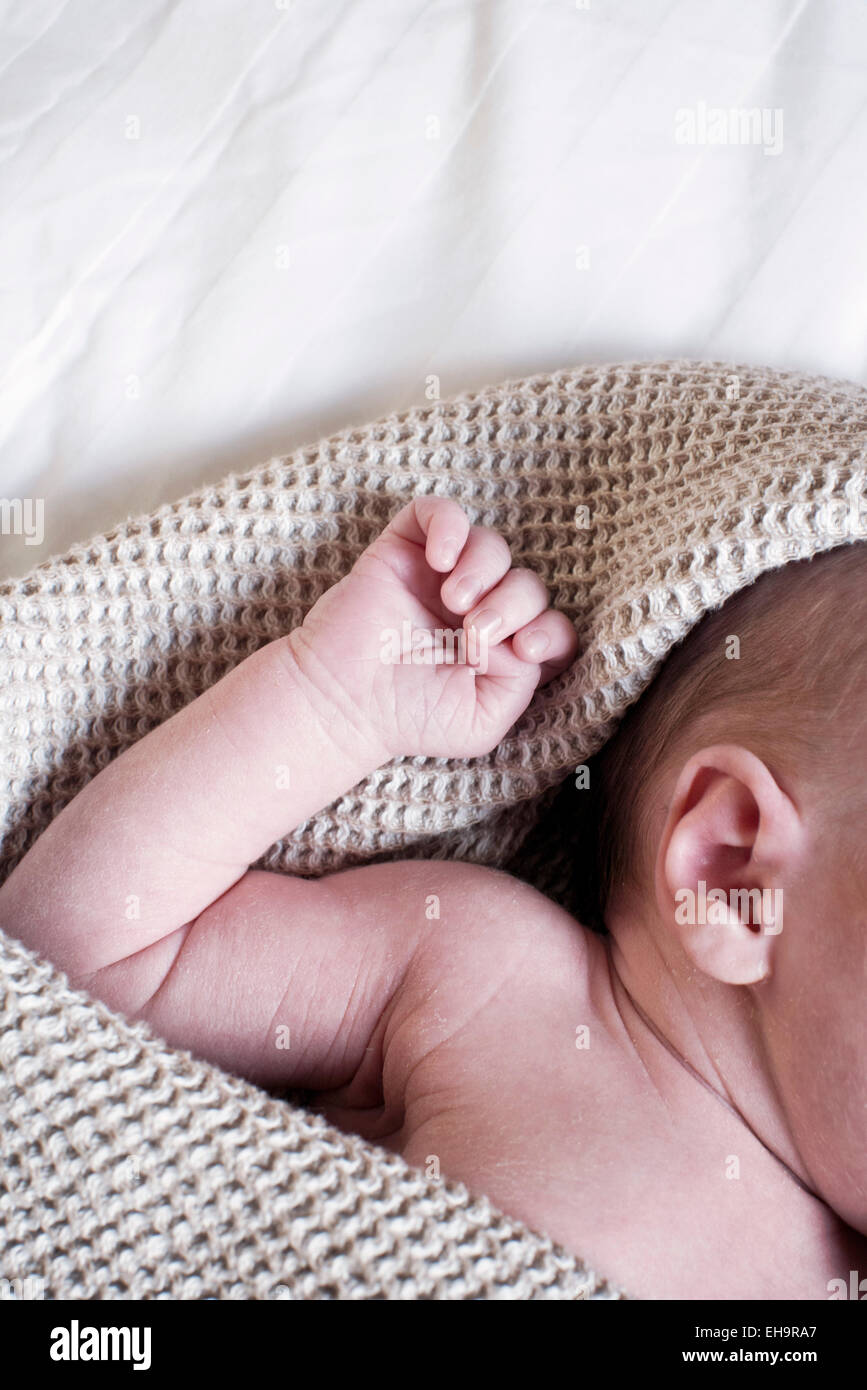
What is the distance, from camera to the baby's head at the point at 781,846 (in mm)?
911

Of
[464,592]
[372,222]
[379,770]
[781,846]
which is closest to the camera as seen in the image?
[781,846]

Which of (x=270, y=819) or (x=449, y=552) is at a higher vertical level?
(x=449, y=552)

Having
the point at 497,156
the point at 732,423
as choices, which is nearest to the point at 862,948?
the point at 732,423

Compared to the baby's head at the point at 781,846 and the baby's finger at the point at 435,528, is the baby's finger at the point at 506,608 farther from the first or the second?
the baby's head at the point at 781,846

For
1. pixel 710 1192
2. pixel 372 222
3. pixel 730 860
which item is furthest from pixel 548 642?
pixel 372 222

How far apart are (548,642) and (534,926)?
10.9 inches

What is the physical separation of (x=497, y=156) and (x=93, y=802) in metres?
0.90

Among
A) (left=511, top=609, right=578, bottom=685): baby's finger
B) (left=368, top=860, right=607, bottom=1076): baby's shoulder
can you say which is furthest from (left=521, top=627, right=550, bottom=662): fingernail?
(left=368, top=860, right=607, bottom=1076): baby's shoulder

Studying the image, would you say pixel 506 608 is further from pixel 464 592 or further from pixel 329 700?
pixel 329 700

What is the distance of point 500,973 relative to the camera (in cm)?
107

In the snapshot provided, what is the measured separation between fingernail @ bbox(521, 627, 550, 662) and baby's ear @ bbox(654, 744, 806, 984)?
0.58 ft

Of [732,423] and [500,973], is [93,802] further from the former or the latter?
[732,423]

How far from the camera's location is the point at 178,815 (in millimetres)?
1072

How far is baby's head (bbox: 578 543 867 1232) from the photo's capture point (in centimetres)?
91
